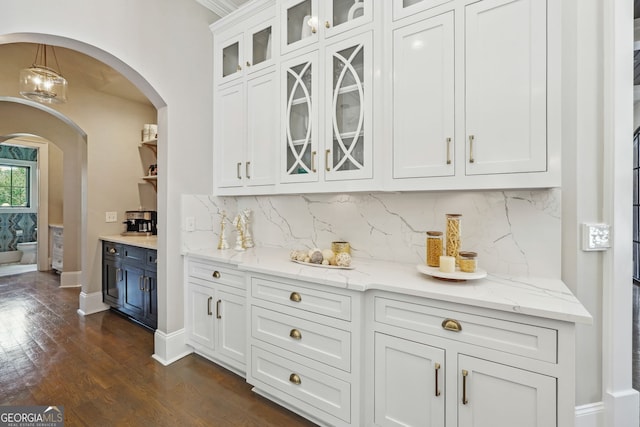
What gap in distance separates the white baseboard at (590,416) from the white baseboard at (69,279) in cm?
622

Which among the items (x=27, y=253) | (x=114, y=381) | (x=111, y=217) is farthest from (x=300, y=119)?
(x=27, y=253)

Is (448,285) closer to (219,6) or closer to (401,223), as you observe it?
(401,223)

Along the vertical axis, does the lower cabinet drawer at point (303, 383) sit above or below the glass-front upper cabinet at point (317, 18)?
below

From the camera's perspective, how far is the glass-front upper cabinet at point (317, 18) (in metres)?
1.88

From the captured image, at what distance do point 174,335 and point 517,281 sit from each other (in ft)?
8.32

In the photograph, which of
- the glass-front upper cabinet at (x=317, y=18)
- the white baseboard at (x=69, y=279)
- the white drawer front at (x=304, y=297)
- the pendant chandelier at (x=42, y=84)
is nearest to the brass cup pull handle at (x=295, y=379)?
the white drawer front at (x=304, y=297)

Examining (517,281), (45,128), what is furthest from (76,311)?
(517,281)

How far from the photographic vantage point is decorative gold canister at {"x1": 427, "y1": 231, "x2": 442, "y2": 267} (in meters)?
1.67

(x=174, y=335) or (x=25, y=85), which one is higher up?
(x=25, y=85)

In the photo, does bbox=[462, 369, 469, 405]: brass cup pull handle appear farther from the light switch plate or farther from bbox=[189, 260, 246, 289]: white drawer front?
bbox=[189, 260, 246, 289]: white drawer front

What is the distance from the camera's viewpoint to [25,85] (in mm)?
2684

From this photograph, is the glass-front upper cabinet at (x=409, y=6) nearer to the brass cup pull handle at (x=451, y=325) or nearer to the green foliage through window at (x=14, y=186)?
the brass cup pull handle at (x=451, y=325)

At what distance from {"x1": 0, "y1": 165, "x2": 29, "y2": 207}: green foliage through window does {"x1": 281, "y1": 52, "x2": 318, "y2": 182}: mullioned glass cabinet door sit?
8680mm

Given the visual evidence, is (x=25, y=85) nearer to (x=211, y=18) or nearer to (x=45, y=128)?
(x=211, y=18)
